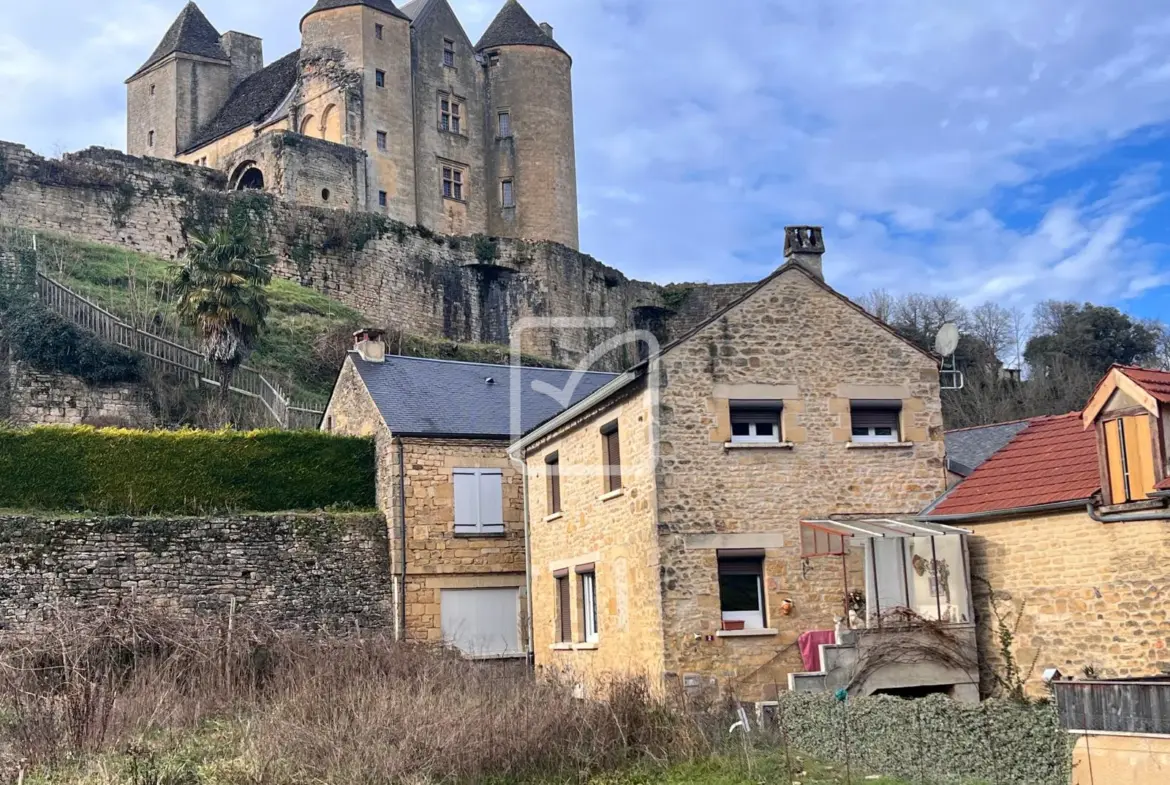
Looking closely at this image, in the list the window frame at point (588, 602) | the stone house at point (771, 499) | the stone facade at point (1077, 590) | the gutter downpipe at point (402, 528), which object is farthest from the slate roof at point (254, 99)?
the stone facade at point (1077, 590)

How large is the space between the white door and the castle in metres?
21.2

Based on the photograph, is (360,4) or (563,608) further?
(360,4)

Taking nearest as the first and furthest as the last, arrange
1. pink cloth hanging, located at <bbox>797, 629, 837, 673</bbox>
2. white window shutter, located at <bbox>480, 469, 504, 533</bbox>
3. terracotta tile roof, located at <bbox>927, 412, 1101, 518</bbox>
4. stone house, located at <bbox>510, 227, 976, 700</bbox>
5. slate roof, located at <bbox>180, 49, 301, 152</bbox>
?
terracotta tile roof, located at <bbox>927, 412, 1101, 518</bbox>, pink cloth hanging, located at <bbox>797, 629, 837, 673</bbox>, stone house, located at <bbox>510, 227, 976, 700</bbox>, white window shutter, located at <bbox>480, 469, 504, 533</bbox>, slate roof, located at <bbox>180, 49, 301, 152</bbox>

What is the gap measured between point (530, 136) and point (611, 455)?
1196 inches

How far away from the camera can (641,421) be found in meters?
16.3

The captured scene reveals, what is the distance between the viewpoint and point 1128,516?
13344mm

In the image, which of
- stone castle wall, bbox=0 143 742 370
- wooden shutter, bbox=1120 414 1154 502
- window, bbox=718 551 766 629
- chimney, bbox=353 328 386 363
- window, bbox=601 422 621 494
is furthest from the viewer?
stone castle wall, bbox=0 143 742 370

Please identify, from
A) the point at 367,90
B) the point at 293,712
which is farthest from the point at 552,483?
the point at 367,90

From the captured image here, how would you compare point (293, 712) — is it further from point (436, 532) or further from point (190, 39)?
point (190, 39)

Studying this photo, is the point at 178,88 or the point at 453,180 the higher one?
the point at 178,88

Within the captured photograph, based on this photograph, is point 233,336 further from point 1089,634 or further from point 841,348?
point 1089,634

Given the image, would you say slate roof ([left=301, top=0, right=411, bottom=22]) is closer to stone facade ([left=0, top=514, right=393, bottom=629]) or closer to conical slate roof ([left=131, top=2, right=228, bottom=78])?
conical slate roof ([left=131, top=2, right=228, bottom=78])

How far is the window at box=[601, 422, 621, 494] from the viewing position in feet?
56.5

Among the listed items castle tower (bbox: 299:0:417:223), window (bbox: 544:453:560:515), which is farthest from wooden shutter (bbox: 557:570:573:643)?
castle tower (bbox: 299:0:417:223)
